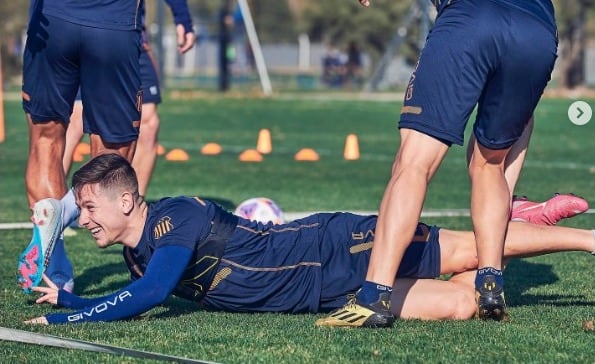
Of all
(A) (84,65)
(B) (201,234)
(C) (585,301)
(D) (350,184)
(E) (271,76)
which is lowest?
(E) (271,76)

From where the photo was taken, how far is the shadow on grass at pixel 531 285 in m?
6.20

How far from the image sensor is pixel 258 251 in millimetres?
5629

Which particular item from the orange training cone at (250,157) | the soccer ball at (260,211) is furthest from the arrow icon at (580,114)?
the orange training cone at (250,157)

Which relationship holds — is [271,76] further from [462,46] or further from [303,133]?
[462,46]

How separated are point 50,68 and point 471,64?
235 cm

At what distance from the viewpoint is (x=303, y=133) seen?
69.1ft

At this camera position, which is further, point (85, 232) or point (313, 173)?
point (313, 173)

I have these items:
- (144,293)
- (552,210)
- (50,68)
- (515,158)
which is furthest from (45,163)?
(552,210)

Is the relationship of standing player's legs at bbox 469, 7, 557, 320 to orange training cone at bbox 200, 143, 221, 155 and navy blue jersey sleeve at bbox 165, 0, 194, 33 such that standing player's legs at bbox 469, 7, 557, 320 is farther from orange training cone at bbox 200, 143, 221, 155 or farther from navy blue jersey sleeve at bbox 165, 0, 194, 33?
orange training cone at bbox 200, 143, 221, 155

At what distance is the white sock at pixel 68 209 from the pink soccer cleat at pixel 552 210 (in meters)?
2.18

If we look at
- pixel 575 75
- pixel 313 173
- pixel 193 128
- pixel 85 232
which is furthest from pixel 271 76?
pixel 85 232

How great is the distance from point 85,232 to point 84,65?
2695mm

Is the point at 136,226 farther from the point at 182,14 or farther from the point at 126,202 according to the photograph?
the point at 182,14

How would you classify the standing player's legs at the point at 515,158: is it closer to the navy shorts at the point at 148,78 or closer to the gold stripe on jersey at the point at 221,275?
the gold stripe on jersey at the point at 221,275
